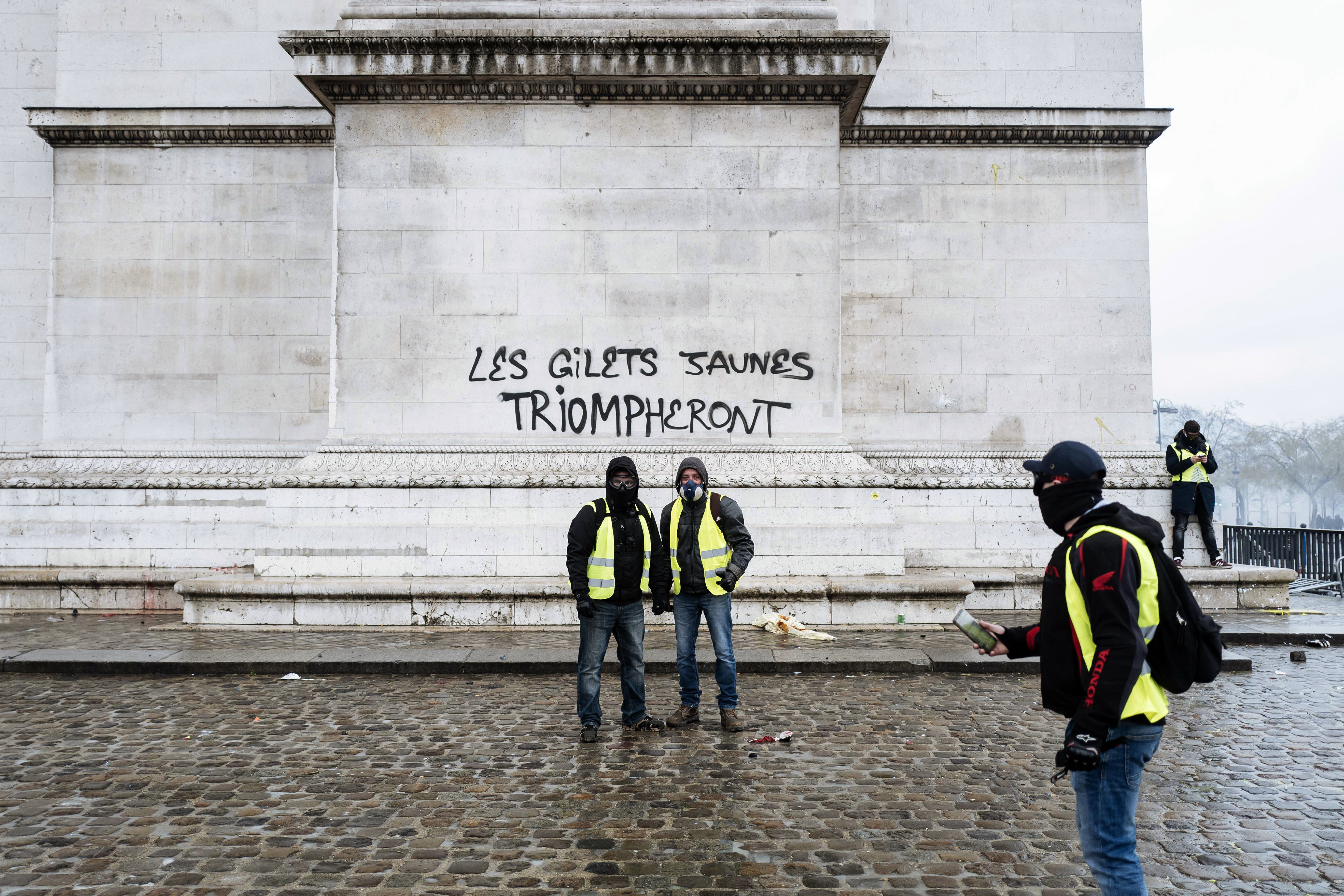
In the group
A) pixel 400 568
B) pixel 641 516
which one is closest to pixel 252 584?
pixel 400 568

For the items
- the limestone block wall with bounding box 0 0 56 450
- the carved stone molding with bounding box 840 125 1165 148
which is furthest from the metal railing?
the limestone block wall with bounding box 0 0 56 450

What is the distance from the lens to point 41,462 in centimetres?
1336

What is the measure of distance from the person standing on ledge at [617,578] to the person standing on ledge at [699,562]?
0.84 ft

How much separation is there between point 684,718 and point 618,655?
705 mm

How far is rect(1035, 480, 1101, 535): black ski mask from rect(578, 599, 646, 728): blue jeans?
402 cm

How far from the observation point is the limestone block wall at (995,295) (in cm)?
1344

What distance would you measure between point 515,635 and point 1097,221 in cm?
1021

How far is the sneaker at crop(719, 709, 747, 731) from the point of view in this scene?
22.7 feet

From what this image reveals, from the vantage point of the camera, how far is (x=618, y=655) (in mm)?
7297

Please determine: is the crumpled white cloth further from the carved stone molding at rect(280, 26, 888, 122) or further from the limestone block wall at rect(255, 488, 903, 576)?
the carved stone molding at rect(280, 26, 888, 122)

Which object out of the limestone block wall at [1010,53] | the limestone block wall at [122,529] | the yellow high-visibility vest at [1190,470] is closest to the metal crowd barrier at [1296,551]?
the yellow high-visibility vest at [1190,470]

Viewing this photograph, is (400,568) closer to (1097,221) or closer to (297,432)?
(297,432)

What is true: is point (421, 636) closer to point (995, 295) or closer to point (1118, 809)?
point (1118, 809)

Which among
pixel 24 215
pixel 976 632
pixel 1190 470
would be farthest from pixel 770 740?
pixel 24 215
